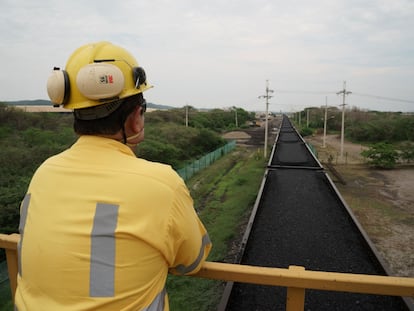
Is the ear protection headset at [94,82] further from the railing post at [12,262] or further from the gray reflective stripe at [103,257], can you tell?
the railing post at [12,262]

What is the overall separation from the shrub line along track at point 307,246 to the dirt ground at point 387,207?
711 millimetres

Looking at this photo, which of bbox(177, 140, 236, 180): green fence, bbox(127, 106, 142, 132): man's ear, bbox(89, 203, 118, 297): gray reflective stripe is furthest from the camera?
bbox(177, 140, 236, 180): green fence

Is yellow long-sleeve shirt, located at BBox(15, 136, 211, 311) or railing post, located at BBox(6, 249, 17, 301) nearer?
yellow long-sleeve shirt, located at BBox(15, 136, 211, 311)

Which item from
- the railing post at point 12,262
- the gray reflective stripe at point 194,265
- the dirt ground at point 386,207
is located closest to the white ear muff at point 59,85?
the gray reflective stripe at point 194,265

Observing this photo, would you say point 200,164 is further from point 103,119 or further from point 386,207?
point 103,119

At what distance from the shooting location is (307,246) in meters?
5.95

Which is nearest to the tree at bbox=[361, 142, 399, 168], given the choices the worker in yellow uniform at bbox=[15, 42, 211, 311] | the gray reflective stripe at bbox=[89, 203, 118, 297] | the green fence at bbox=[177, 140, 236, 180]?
the green fence at bbox=[177, 140, 236, 180]

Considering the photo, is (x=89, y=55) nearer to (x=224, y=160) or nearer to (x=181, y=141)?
(x=224, y=160)

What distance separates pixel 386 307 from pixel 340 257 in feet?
4.74

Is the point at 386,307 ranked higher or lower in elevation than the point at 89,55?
lower

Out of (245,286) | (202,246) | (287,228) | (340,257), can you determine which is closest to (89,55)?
(202,246)

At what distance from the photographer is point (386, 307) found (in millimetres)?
4031

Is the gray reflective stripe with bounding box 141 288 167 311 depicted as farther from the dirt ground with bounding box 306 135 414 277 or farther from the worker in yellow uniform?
the dirt ground with bounding box 306 135 414 277

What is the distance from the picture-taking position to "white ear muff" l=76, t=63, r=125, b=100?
1151mm
